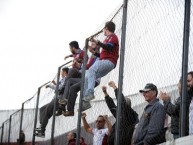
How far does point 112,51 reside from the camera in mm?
8133

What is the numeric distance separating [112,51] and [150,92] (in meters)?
1.55

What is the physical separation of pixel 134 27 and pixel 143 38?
0.31 metres

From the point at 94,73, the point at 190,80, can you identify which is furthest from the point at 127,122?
the point at 94,73

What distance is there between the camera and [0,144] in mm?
15562

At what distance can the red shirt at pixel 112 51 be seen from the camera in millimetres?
7922

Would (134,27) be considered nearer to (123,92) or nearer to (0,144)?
(123,92)

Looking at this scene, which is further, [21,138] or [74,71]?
[21,138]

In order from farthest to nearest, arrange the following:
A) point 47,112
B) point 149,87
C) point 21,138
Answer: point 21,138 → point 47,112 → point 149,87

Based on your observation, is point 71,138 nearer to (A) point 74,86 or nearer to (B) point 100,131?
(A) point 74,86

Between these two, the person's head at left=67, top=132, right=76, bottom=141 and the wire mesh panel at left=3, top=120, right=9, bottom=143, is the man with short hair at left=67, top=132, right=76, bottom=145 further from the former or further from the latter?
the wire mesh panel at left=3, top=120, right=9, bottom=143

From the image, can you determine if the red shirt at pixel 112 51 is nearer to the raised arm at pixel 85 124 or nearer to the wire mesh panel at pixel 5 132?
the raised arm at pixel 85 124

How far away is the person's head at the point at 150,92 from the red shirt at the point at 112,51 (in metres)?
1.28

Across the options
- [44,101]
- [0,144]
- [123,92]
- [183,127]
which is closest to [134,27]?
[123,92]

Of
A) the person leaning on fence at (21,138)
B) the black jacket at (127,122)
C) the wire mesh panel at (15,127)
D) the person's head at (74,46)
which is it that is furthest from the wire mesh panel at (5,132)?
the black jacket at (127,122)
